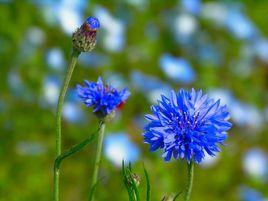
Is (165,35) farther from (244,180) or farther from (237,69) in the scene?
(244,180)

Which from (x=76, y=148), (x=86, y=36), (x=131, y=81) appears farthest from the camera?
(x=131, y=81)

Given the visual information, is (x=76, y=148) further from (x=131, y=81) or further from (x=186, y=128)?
(x=131, y=81)

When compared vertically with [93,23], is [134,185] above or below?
below

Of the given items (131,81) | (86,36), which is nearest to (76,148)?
(86,36)

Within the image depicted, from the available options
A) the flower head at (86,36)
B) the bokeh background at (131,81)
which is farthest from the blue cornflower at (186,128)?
the bokeh background at (131,81)

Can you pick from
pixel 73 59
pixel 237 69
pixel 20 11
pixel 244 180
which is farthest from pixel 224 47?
pixel 73 59

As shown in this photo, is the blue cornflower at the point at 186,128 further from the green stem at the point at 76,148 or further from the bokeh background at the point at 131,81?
the bokeh background at the point at 131,81
